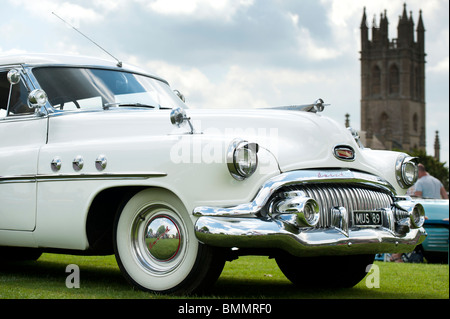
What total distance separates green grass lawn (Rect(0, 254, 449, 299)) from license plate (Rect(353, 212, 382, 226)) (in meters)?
0.73

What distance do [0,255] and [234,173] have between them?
3973 millimetres

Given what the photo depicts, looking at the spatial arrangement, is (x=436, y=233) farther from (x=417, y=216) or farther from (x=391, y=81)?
(x=391, y=81)

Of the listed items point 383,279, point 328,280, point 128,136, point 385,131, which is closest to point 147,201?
point 128,136

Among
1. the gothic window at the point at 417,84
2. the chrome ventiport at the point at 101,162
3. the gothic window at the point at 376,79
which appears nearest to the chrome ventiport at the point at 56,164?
the chrome ventiport at the point at 101,162

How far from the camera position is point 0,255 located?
7.63m

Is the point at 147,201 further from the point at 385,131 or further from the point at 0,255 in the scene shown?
the point at 385,131

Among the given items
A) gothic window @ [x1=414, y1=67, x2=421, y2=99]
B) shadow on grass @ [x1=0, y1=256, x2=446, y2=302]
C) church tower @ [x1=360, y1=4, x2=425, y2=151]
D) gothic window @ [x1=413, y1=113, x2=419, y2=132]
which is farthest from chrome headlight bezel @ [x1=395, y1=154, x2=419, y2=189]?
gothic window @ [x1=414, y1=67, x2=421, y2=99]

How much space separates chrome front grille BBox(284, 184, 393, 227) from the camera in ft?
15.6

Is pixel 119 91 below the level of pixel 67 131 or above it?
above

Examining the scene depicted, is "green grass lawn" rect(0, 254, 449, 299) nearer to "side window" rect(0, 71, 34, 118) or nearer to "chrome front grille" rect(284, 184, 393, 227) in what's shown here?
"chrome front grille" rect(284, 184, 393, 227)

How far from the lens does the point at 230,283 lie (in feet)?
20.5

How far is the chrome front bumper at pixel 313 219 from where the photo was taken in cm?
451

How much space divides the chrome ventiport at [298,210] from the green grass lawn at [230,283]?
0.79 metres
